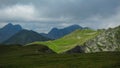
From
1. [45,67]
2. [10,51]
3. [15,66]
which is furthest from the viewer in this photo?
[10,51]

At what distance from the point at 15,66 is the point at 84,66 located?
29.8 m

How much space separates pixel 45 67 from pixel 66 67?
8618mm

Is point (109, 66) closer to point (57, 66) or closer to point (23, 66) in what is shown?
point (57, 66)

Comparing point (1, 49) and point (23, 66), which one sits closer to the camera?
point (23, 66)

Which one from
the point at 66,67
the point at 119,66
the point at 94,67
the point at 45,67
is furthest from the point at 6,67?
the point at 119,66

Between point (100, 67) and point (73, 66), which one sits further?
point (73, 66)

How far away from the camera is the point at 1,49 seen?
655ft

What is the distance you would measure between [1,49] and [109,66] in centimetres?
10875

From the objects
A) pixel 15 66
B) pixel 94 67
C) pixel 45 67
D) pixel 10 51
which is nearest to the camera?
pixel 94 67

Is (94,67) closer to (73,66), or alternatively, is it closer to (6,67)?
(73,66)

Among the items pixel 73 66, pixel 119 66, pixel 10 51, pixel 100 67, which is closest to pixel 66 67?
pixel 73 66

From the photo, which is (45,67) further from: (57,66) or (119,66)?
(119,66)

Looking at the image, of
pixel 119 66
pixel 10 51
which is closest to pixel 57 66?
pixel 119 66

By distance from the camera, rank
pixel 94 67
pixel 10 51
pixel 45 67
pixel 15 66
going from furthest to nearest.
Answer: pixel 10 51 < pixel 15 66 < pixel 45 67 < pixel 94 67
